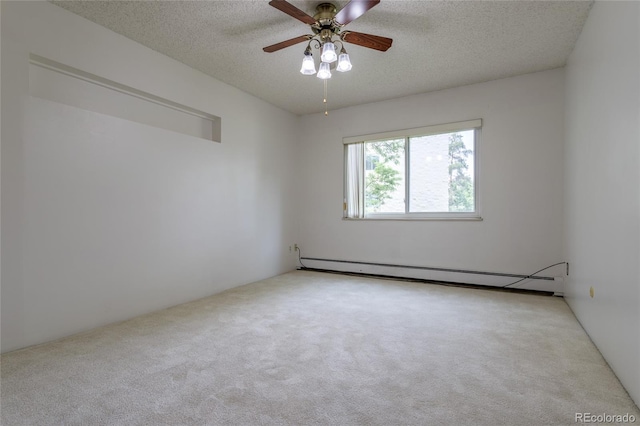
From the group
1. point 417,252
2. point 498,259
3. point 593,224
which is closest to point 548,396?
point 593,224

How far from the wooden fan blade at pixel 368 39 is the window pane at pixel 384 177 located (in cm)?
225

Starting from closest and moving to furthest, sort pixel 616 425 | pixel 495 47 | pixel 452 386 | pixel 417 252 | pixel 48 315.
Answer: pixel 616 425
pixel 452 386
pixel 48 315
pixel 495 47
pixel 417 252

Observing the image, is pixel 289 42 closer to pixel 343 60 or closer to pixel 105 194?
pixel 343 60

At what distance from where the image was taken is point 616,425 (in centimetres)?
144

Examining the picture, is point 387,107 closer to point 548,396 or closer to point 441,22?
point 441,22

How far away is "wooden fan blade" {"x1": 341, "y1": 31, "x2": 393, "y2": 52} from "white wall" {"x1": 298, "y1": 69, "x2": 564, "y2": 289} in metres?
2.09

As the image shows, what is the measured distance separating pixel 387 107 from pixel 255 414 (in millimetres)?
4431

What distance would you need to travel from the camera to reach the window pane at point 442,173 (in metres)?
4.31

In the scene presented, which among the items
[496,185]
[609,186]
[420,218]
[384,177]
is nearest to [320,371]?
[609,186]

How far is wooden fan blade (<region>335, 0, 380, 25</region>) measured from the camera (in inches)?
84.7

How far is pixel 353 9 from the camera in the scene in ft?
7.39

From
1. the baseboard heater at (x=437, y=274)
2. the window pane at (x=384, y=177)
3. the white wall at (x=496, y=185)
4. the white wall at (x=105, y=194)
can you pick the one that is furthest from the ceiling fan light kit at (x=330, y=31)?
the baseboard heater at (x=437, y=274)

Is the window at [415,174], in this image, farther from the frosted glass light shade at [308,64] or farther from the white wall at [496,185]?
the frosted glass light shade at [308,64]

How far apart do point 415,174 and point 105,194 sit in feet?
12.7
